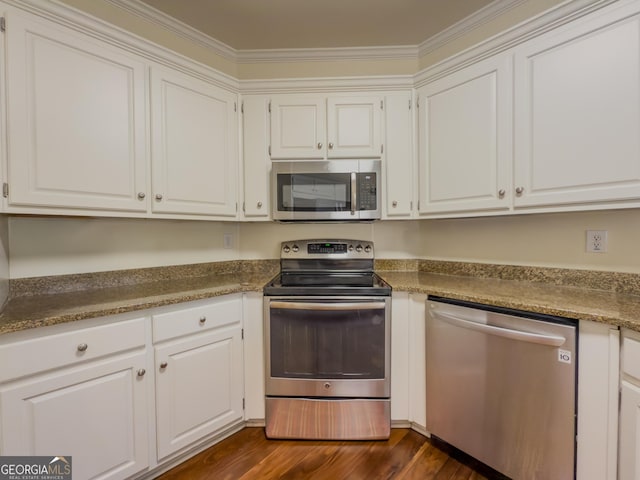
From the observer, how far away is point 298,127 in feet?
6.38

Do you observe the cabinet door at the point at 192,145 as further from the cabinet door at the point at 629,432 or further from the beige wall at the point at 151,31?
the cabinet door at the point at 629,432

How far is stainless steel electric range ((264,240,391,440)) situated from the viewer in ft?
5.32

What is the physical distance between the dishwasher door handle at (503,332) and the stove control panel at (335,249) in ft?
2.35

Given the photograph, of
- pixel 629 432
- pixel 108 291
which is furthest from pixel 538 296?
pixel 108 291

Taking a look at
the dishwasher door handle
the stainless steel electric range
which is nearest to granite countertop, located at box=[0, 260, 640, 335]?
the dishwasher door handle

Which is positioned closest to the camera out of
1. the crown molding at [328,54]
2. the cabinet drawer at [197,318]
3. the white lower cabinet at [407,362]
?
the cabinet drawer at [197,318]

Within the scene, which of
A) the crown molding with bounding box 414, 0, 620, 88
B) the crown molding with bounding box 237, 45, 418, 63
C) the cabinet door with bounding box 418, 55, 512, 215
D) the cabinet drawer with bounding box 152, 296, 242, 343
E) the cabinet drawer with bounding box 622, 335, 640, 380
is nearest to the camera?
the cabinet drawer with bounding box 622, 335, 640, 380

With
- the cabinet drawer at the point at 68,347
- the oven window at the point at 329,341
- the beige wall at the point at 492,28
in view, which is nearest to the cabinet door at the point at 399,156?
the beige wall at the point at 492,28

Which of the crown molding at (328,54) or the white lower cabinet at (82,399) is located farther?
the crown molding at (328,54)

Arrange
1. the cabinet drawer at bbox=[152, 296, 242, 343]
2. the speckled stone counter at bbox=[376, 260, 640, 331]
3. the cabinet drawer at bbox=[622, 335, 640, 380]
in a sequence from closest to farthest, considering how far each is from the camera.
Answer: the cabinet drawer at bbox=[622, 335, 640, 380], the speckled stone counter at bbox=[376, 260, 640, 331], the cabinet drawer at bbox=[152, 296, 242, 343]

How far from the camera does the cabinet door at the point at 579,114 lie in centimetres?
119

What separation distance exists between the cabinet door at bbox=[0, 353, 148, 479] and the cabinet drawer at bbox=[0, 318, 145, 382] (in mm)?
45

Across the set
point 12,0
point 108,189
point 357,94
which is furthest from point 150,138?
point 357,94

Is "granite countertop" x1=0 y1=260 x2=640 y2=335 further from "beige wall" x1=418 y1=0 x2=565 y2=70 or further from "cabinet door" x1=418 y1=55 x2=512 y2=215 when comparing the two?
"beige wall" x1=418 y1=0 x2=565 y2=70
